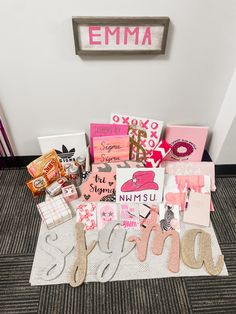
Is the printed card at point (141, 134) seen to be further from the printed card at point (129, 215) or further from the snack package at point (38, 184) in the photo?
the snack package at point (38, 184)

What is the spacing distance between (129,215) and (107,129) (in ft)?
1.56

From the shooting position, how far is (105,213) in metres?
1.35

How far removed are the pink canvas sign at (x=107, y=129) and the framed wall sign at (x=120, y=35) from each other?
407mm

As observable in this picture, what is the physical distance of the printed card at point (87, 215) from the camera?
51.5 inches

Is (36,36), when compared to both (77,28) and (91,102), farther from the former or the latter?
(91,102)

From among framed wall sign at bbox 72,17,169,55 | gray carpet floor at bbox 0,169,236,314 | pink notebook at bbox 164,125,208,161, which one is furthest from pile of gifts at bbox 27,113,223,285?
framed wall sign at bbox 72,17,169,55

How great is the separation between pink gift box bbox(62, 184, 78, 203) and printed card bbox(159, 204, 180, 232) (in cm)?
46

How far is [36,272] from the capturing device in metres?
1.17

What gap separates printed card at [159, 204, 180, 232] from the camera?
4.31 feet

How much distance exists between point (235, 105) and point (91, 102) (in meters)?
0.71

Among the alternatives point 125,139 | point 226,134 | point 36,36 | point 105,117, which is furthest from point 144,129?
point 36,36

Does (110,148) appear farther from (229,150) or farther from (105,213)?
(229,150)

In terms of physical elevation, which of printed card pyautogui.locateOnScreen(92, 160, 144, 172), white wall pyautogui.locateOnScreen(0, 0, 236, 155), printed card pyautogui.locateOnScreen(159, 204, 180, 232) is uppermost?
white wall pyautogui.locateOnScreen(0, 0, 236, 155)

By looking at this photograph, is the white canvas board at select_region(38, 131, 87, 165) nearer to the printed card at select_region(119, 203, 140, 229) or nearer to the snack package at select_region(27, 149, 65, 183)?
the snack package at select_region(27, 149, 65, 183)
